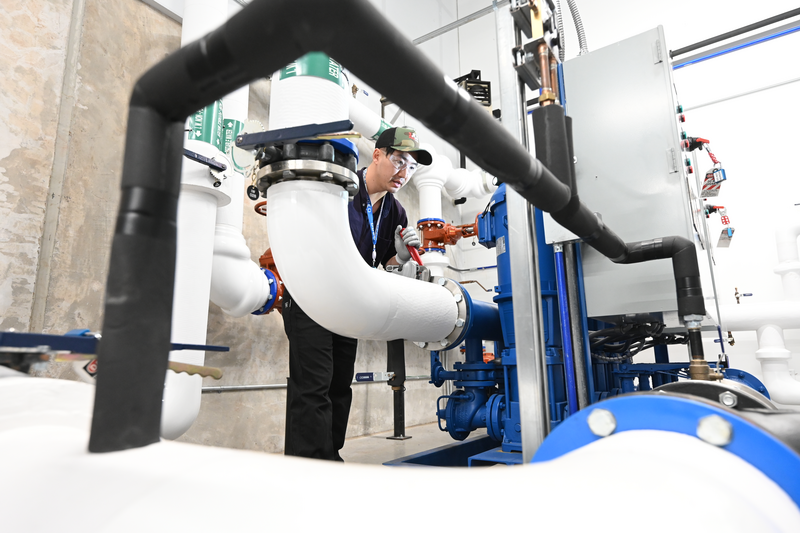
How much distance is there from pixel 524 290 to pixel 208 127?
964 mm

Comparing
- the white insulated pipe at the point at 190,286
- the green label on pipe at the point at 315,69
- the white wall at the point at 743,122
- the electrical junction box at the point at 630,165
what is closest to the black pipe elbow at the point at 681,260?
the electrical junction box at the point at 630,165

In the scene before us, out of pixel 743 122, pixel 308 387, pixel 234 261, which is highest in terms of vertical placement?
pixel 743 122

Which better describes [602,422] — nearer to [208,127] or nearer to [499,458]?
[499,458]

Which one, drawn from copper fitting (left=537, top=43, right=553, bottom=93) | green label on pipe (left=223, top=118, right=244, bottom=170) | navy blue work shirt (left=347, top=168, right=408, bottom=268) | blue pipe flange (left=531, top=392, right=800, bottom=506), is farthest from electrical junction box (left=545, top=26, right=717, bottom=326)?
green label on pipe (left=223, top=118, right=244, bottom=170)

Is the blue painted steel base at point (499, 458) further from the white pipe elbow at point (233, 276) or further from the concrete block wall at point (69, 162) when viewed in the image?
the concrete block wall at point (69, 162)

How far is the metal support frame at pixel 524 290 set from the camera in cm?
99

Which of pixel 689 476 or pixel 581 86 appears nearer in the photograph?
pixel 689 476

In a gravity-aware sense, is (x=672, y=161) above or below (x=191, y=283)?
above

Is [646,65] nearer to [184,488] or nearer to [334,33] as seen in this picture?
[334,33]

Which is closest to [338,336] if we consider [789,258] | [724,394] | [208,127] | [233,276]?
[233,276]

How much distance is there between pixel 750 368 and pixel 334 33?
3.48 metres

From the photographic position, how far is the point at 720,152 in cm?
313

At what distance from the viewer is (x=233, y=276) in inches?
58.8

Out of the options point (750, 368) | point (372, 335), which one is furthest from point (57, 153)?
point (750, 368)
